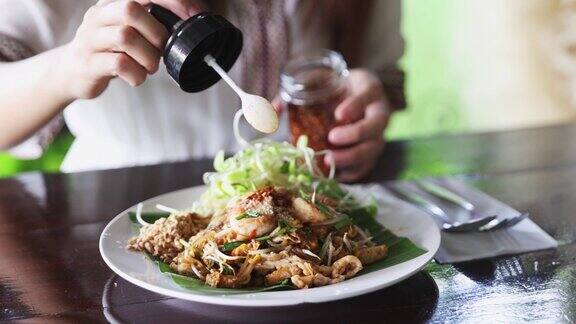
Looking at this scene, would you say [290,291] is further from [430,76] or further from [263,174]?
[430,76]

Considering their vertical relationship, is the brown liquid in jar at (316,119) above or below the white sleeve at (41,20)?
below

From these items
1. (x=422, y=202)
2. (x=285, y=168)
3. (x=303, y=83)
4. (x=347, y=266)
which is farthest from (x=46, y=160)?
(x=347, y=266)

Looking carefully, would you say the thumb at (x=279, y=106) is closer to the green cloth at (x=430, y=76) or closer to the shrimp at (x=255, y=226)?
the shrimp at (x=255, y=226)

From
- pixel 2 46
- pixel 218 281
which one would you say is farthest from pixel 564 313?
pixel 2 46

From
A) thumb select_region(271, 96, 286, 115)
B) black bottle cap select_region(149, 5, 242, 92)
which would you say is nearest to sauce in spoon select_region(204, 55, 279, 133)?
black bottle cap select_region(149, 5, 242, 92)

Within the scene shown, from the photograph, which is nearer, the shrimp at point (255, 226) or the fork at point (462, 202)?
the shrimp at point (255, 226)

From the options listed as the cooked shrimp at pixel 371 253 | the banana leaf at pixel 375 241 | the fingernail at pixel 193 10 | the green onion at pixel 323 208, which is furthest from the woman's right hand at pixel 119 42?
the cooked shrimp at pixel 371 253

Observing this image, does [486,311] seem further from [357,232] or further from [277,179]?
[277,179]
